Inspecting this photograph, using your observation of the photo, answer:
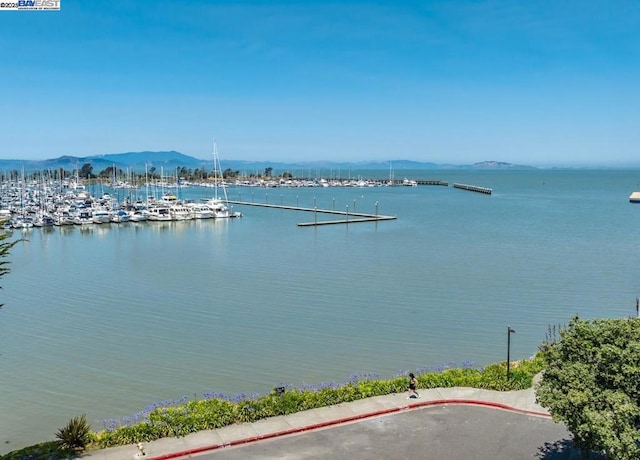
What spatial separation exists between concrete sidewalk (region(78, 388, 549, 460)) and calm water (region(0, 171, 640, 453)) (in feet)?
17.5

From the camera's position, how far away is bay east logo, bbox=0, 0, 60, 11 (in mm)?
23984

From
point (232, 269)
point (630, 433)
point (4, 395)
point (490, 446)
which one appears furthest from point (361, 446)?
point (232, 269)

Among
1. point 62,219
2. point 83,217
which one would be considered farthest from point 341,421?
point 83,217

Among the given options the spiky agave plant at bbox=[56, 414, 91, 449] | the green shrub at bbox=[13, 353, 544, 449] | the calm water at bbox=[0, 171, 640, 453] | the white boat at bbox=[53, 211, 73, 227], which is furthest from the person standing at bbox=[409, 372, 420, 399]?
the white boat at bbox=[53, 211, 73, 227]

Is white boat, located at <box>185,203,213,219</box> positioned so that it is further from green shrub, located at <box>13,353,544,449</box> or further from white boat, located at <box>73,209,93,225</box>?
green shrub, located at <box>13,353,544,449</box>

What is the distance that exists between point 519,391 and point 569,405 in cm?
726

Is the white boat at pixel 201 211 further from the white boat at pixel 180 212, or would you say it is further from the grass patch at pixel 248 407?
the grass patch at pixel 248 407

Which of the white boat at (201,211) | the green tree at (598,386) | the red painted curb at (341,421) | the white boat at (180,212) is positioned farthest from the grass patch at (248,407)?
the white boat at (201,211)

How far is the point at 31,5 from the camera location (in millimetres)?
24188

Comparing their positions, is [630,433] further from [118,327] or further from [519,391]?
[118,327]

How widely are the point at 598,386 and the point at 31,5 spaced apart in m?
26.1

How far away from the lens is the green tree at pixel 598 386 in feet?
38.6

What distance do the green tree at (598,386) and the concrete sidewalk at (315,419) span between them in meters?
4.82

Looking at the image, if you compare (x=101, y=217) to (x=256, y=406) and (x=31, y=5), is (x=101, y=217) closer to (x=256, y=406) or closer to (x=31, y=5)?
(x=31, y=5)
